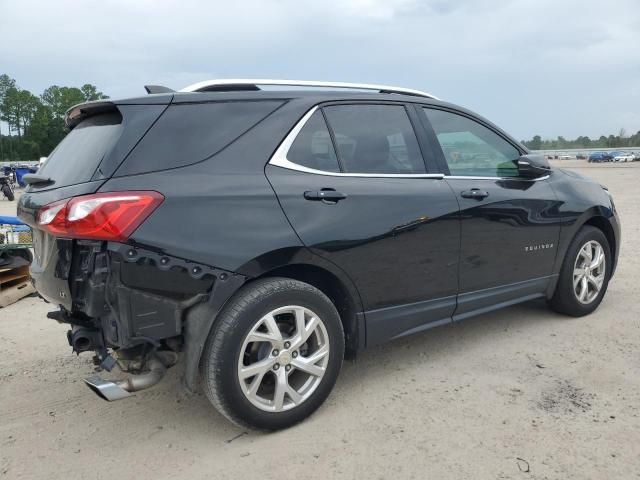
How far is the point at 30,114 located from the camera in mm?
104562

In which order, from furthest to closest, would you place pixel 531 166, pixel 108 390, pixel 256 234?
pixel 531 166
pixel 256 234
pixel 108 390

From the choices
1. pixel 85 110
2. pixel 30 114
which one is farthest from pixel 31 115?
pixel 85 110

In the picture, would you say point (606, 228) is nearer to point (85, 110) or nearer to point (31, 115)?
point (85, 110)

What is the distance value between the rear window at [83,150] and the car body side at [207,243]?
0.33ft

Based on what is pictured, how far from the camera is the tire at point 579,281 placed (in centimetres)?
438

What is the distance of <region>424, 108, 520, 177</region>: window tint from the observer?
3658 millimetres

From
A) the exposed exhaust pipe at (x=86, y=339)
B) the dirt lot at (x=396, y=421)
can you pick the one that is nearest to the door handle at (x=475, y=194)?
the dirt lot at (x=396, y=421)

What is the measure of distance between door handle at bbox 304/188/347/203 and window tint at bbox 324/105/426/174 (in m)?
0.20

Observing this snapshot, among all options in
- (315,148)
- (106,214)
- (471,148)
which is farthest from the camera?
(471,148)

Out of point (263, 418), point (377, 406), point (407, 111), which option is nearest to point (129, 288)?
point (263, 418)

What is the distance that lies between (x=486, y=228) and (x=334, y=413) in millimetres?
1598

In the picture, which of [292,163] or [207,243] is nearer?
[207,243]

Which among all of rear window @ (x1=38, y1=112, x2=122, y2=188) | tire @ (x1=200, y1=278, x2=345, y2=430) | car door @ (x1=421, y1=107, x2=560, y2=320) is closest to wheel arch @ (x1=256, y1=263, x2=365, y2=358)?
tire @ (x1=200, y1=278, x2=345, y2=430)

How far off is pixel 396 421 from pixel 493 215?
1.58 m
